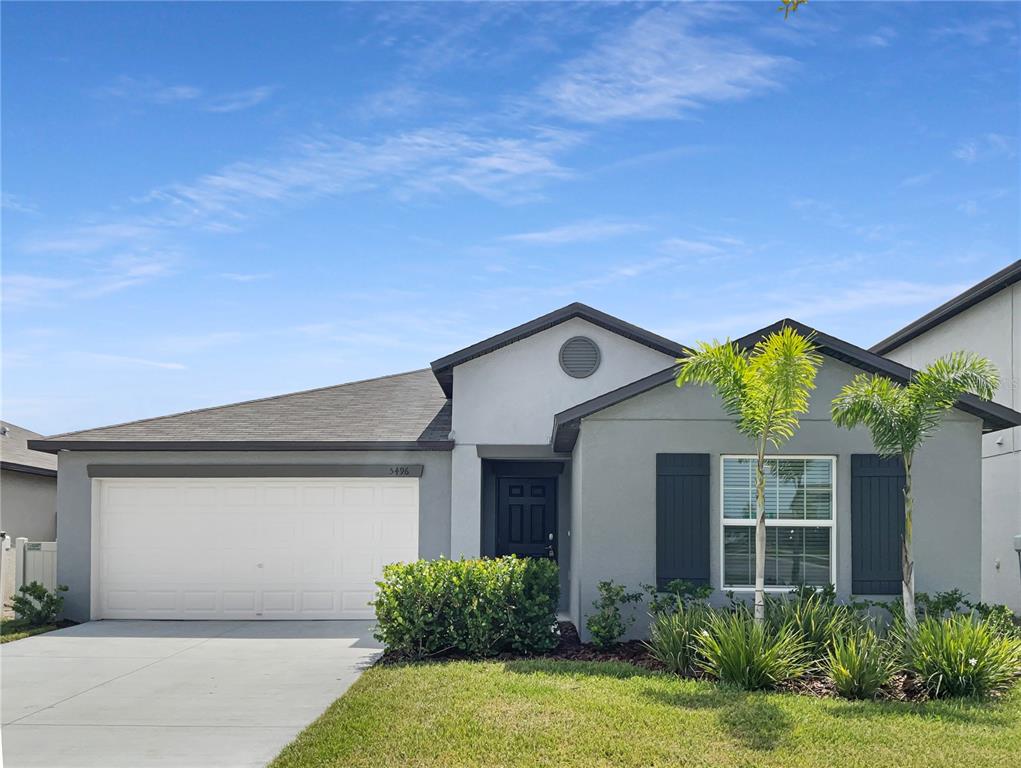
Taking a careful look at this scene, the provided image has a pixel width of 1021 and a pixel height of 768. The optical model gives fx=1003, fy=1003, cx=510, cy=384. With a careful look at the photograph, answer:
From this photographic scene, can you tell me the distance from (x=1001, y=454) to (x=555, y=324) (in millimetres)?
7433

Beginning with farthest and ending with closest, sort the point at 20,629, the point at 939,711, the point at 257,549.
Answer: the point at 257,549, the point at 20,629, the point at 939,711

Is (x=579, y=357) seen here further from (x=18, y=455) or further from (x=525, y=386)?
(x=18, y=455)

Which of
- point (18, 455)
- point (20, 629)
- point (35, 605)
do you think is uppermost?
point (18, 455)

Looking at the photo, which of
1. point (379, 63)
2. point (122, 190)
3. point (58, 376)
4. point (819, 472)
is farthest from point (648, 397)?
point (58, 376)

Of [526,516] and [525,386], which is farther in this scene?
[526,516]

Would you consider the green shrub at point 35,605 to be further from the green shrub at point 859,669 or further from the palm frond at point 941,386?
the palm frond at point 941,386

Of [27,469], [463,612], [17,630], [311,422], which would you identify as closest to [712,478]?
[463,612]

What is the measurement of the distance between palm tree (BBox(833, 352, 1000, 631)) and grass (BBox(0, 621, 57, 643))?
A: 37.6 ft

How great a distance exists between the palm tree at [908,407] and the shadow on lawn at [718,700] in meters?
2.58

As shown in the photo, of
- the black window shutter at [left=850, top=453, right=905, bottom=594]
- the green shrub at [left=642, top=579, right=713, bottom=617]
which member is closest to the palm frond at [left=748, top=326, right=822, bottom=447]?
the black window shutter at [left=850, top=453, right=905, bottom=594]

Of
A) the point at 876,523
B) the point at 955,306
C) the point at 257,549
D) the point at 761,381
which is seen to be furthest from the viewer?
the point at 955,306

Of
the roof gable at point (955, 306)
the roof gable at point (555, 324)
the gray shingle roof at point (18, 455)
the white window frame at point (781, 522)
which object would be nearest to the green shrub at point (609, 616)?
the white window frame at point (781, 522)

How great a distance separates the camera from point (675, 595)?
38.3 feet

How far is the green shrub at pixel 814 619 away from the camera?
10.4 meters
